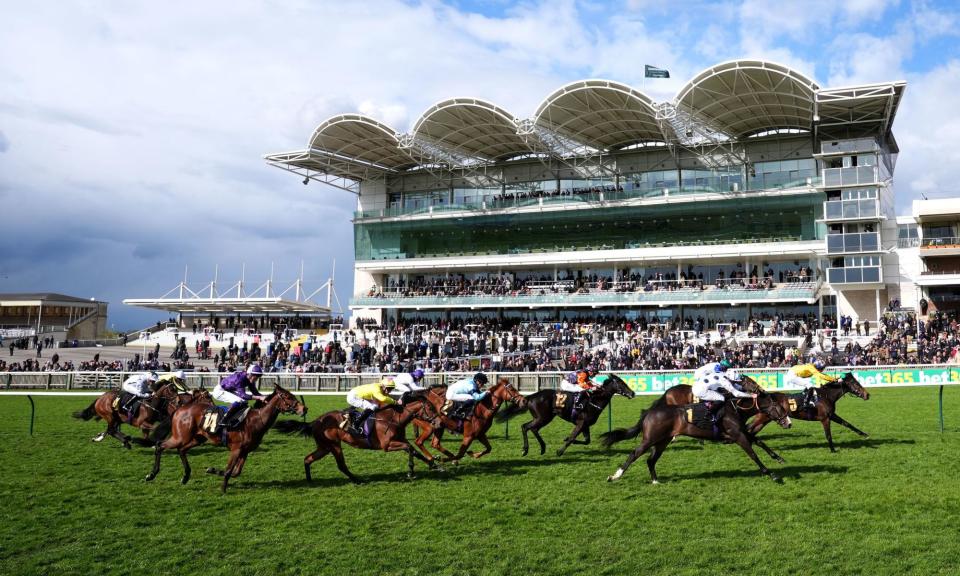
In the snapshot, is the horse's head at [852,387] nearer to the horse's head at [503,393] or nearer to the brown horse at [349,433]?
the horse's head at [503,393]

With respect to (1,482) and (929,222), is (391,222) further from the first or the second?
(1,482)

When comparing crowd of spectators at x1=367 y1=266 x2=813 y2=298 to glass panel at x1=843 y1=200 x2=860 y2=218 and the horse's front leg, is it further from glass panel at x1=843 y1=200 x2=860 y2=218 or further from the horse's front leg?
the horse's front leg

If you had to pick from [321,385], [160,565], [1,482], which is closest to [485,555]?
[160,565]

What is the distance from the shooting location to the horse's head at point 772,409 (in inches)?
398

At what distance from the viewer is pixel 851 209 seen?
38844 millimetres

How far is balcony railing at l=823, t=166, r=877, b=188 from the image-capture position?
127 ft

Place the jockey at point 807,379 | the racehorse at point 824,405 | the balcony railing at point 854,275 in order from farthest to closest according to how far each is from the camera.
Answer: the balcony railing at point 854,275, the jockey at point 807,379, the racehorse at point 824,405

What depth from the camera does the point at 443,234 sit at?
51812 mm

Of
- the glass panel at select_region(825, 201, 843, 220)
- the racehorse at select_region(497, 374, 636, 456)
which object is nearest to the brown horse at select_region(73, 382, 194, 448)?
the racehorse at select_region(497, 374, 636, 456)

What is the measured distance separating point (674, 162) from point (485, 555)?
43.4m

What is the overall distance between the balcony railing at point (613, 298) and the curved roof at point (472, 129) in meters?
9.69

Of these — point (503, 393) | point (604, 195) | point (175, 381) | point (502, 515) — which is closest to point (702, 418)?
point (502, 515)

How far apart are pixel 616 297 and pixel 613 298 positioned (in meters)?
0.20

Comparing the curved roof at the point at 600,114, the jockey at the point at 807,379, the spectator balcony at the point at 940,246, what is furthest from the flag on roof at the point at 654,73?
the jockey at the point at 807,379
